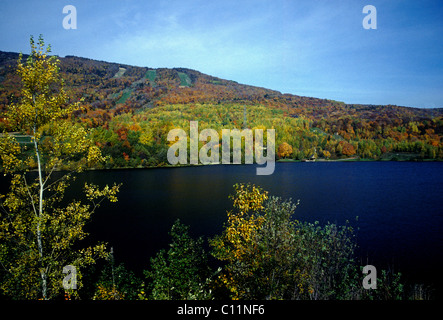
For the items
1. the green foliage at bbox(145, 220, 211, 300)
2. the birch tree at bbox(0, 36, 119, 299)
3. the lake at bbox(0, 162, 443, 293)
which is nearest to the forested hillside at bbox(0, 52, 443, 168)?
the lake at bbox(0, 162, 443, 293)

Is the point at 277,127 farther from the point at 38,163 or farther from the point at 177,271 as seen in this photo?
the point at 38,163

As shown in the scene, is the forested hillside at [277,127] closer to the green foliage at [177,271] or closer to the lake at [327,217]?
the lake at [327,217]

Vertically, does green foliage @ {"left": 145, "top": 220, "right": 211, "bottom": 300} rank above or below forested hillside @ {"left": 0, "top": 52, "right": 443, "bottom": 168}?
below

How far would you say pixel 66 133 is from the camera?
943cm

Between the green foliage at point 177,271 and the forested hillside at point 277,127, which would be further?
the forested hillside at point 277,127

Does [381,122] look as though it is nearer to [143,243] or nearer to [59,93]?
[143,243]

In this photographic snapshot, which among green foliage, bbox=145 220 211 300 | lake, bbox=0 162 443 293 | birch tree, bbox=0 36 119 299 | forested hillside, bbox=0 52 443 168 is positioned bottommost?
lake, bbox=0 162 443 293

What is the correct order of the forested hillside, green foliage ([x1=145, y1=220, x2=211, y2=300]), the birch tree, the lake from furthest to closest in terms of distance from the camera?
1. the forested hillside
2. the lake
3. green foliage ([x1=145, y1=220, x2=211, y2=300])
4. the birch tree

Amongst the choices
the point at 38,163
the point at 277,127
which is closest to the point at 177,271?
the point at 38,163

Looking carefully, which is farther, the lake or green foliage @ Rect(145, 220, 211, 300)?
the lake

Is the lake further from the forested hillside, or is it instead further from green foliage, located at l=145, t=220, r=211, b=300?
the forested hillside

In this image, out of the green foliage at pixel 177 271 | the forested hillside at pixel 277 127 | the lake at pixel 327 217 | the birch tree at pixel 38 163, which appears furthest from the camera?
the forested hillside at pixel 277 127

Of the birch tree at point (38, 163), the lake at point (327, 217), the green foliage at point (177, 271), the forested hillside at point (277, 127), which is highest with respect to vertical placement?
the forested hillside at point (277, 127)

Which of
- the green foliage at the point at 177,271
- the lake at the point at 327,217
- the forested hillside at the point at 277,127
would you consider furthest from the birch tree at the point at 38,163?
the forested hillside at the point at 277,127
